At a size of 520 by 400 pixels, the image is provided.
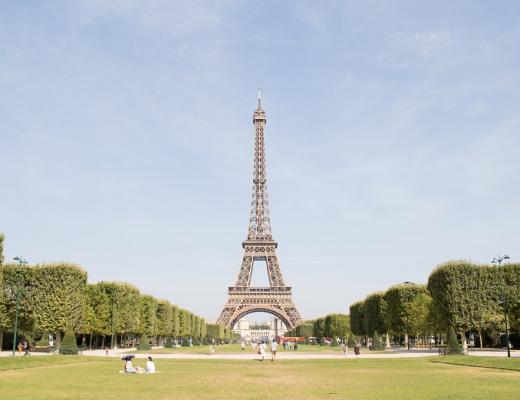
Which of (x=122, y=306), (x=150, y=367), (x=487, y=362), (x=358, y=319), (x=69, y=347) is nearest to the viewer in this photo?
(x=150, y=367)

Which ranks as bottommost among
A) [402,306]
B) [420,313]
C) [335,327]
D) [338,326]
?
[335,327]

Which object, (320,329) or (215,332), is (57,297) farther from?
(215,332)

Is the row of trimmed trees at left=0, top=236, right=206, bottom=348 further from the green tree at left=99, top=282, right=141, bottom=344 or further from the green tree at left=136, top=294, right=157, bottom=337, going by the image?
the green tree at left=136, top=294, right=157, bottom=337

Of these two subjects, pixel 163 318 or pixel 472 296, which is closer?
pixel 472 296

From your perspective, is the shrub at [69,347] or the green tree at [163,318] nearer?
the shrub at [69,347]

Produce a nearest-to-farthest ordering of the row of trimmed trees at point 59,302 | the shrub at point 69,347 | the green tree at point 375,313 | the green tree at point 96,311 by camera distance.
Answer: the shrub at point 69,347, the row of trimmed trees at point 59,302, the green tree at point 96,311, the green tree at point 375,313

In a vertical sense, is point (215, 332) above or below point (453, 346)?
above

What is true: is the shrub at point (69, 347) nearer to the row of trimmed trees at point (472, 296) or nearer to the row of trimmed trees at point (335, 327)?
the row of trimmed trees at point (472, 296)

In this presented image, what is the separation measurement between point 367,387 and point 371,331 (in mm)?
66469

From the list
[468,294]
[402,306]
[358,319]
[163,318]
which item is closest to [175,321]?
[163,318]

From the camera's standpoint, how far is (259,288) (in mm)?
127625

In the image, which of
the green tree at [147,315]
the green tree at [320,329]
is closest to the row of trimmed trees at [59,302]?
the green tree at [147,315]

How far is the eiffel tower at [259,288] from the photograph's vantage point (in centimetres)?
12631

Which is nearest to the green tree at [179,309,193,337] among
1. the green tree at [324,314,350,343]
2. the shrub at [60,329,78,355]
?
the green tree at [324,314,350,343]
